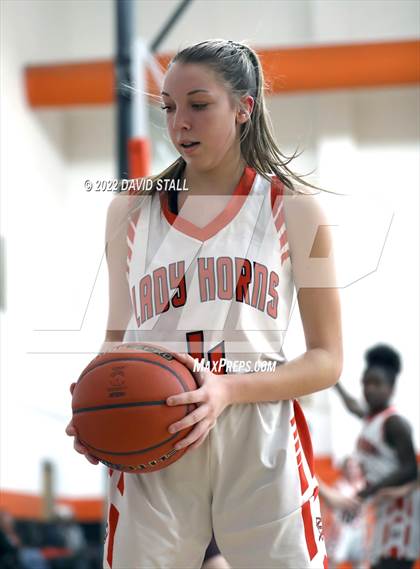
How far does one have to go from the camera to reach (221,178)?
1701mm

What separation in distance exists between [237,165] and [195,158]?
91mm

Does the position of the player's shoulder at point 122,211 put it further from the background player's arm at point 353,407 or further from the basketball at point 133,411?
the background player's arm at point 353,407

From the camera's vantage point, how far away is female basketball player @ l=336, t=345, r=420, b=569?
3.99 metres

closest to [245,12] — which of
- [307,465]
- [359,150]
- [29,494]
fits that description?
[307,465]

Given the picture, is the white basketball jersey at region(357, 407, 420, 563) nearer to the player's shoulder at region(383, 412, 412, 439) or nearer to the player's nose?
the player's shoulder at region(383, 412, 412, 439)

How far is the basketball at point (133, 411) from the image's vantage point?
4.76 ft

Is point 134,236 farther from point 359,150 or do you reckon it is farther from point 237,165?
point 359,150

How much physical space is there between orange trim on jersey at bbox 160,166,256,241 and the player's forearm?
0.82 feet

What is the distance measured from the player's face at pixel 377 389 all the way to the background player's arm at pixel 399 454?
11 cm

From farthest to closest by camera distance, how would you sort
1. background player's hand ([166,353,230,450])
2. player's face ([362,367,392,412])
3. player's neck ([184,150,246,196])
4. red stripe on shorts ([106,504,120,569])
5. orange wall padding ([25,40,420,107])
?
player's face ([362,367,392,412])
orange wall padding ([25,40,420,107])
player's neck ([184,150,246,196])
red stripe on shorts ([106,504,120,569])
background player's hand ([166,353,230,450])

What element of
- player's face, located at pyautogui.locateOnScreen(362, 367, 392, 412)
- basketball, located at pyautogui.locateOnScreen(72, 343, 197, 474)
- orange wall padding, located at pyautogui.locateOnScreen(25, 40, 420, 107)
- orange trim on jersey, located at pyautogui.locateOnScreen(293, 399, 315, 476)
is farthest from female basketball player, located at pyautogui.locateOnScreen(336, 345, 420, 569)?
basketball, located at pyautogui.locateOnScreen(72, 343, 197, 474)

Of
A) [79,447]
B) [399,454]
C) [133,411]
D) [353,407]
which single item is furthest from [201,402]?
[353,407]

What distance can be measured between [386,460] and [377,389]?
30 centimetres

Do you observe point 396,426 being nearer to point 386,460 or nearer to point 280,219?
point 386,460
